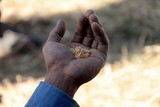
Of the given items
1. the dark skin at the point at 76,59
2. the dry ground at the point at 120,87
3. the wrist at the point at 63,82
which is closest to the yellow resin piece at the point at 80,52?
the dark skin at the point at 76,59

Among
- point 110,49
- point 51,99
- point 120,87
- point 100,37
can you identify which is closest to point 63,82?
point 51,99

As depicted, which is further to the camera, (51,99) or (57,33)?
(57,33)

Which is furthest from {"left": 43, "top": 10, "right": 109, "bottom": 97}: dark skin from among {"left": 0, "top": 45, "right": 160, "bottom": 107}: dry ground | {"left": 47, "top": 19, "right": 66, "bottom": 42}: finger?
{"left": 0, "top": 45, "right": 160, "bottom": 107}: dry ground

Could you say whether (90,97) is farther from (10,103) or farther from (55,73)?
(55,73)

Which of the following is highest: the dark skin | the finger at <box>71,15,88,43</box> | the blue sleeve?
the finger at <box>71,15,88,43</box>

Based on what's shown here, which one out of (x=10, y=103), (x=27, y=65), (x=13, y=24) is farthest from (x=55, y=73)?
(x=13, y=24)

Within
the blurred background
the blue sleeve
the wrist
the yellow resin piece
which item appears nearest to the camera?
the blue sleeve

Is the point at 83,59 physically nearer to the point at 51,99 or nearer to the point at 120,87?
the point at 51,99

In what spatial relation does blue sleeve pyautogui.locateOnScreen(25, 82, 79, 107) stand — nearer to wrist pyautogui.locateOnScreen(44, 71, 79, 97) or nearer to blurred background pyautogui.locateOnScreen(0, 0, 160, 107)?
wrist pyautogui.locateOnScreen(44, 71, 79, 97)
